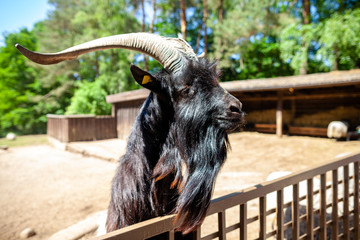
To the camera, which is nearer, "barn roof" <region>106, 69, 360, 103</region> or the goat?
the goat

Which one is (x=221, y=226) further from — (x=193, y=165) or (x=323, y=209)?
(x=323, y=209)

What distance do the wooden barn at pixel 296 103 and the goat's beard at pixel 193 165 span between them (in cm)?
671

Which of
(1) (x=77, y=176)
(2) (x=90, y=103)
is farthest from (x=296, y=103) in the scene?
(2) (x=90, y=103)

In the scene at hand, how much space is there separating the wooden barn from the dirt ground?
1.50 m

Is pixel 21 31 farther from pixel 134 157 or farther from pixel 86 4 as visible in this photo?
pixel 134 157

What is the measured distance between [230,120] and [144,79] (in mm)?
544

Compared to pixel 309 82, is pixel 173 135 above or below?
below

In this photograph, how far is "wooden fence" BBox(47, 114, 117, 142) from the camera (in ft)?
37.7

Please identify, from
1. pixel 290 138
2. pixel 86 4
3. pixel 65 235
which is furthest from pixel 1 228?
pixel 86 4

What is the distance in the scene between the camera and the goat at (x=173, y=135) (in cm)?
125

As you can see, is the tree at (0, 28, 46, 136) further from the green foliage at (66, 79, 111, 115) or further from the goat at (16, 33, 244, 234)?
the goat at (16, 33, 244, 234)

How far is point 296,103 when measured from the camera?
11430 mm

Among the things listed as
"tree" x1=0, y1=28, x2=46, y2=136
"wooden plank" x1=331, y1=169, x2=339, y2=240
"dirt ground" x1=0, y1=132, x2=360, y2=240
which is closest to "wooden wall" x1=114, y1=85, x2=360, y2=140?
"dirt ground" x1=0, y1=132, x2=360, y2=240

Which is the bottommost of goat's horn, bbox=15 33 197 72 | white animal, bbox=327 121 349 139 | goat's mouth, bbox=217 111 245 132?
white animal, bbox=327 121 349 139
